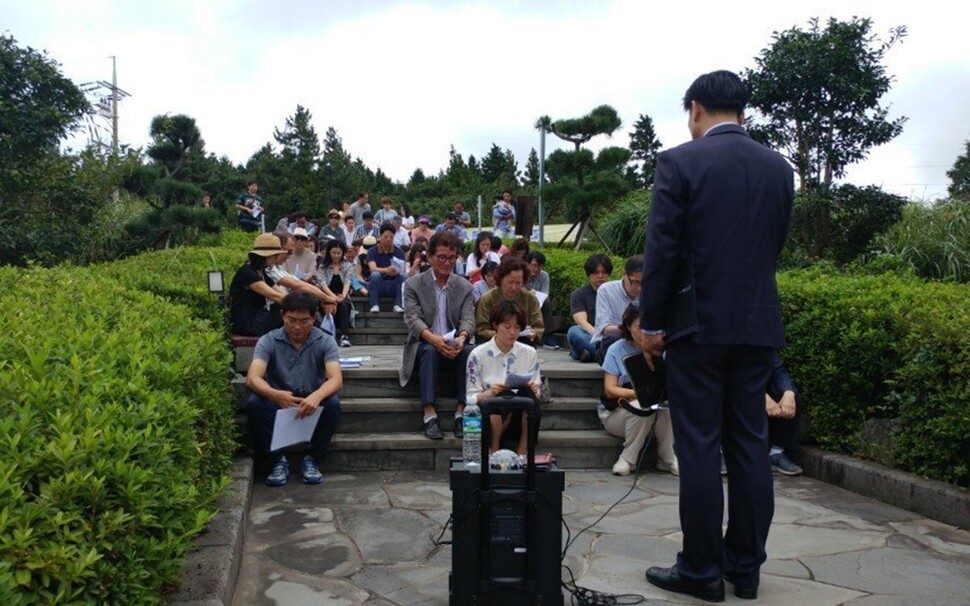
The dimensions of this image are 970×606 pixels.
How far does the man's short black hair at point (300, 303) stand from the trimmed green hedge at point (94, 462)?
1.61 meters

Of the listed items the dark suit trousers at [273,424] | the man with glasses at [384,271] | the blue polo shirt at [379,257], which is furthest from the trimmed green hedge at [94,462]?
the blue polo shirt at [379,257]

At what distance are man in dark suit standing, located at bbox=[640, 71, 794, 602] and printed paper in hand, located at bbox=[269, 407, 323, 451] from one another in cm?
280

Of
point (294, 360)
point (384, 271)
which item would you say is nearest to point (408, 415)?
point (294, 360)

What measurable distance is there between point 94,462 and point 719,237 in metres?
2.39

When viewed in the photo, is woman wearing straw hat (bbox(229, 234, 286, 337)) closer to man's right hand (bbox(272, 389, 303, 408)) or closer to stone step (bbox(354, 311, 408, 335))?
man's right hand (bbox(272, 389, 303, 408))

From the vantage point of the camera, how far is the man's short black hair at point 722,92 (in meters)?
3.46

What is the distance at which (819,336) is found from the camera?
5.76m

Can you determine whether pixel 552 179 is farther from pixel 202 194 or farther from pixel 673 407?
pixel 673 407

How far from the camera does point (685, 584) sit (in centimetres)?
348

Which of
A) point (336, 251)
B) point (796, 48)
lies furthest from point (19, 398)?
point (796, 48)

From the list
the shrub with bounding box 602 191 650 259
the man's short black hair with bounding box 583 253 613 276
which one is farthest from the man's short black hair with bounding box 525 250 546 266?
the shrub with bounding box 602 191 650 259

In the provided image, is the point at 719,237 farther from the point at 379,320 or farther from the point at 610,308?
the point at 379,320

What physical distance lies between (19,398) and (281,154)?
5116 centimetres

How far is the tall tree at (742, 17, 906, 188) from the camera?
1043 cm
